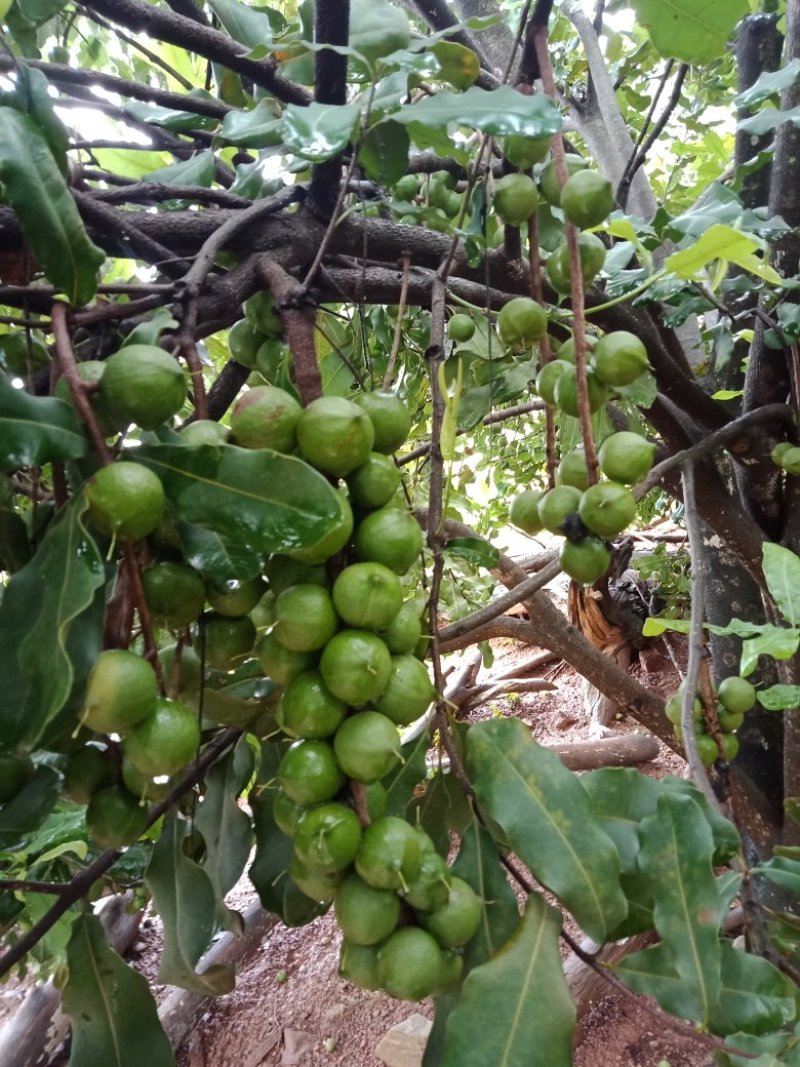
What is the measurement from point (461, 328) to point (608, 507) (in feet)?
1.67

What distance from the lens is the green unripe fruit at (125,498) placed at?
429 millimetres

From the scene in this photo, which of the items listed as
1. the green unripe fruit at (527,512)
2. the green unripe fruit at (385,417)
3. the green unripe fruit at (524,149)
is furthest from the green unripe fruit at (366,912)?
the green unripe fruit at (524,149)

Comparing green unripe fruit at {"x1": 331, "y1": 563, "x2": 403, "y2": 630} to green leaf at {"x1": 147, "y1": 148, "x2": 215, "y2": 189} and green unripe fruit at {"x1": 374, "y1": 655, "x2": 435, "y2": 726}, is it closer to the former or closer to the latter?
green unripe fruit at {"x1": 374, "y1": 655, "x2": 435, "y2": 726}

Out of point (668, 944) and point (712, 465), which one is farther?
point (712, 465)

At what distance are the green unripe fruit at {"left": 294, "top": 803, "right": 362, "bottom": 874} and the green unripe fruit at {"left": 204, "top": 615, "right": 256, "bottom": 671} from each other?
15cm

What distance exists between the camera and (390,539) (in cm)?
52

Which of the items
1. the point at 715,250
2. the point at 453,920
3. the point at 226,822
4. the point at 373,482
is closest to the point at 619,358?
the point at 715,250

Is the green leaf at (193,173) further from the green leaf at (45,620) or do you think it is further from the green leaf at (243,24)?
the green leaf at (45,620)

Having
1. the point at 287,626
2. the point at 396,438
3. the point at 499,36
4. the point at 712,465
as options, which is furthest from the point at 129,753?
the point at 499,36

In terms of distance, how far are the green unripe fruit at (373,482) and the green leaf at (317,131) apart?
22cm

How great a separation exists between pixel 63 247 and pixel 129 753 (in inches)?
14.1

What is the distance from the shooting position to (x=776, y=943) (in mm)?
754

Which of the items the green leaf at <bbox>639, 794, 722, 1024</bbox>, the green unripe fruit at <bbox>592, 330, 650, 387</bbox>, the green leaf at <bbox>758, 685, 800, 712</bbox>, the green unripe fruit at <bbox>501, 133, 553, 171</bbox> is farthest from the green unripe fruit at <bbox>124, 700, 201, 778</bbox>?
the green leaf at <bbox>758, 685, 800, 712</bbox>

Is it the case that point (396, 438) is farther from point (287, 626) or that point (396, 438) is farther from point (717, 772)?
point (717, 772)
